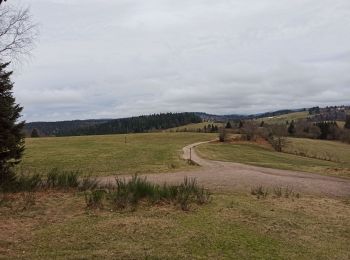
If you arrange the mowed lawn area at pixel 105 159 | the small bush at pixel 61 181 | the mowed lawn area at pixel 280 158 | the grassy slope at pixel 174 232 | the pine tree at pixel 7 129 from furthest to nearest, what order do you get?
1. the mowed lawn area at pixel 280 158
2. the mowed lawn area at pixel 105 159
3. the pine tree at pixel 7 129
4. the small bush at pixel 61 181
5. the grassy slope at pixel 174 232

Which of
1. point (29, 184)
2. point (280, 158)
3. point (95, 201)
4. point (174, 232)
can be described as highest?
point (29, 184)

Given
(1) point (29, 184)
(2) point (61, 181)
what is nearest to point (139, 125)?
(2) point (61, 181)

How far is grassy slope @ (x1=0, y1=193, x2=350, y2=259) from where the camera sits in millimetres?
7809

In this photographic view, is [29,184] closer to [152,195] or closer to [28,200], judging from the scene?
[28,200]

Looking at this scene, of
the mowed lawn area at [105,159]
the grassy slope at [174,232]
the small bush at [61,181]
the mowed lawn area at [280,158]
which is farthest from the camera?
the mowed lawn area at [280,158]

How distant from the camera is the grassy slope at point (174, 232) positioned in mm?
7809

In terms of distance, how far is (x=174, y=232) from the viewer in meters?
9.23

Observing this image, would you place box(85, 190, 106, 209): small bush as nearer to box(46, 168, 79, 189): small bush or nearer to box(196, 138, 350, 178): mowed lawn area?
box(46, 168, 79, 189): small bush

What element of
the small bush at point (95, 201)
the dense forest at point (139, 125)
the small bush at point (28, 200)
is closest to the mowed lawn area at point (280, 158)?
the small bush at point (95, 201)

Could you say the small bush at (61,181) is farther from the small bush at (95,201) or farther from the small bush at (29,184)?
the small bush at (95,201)

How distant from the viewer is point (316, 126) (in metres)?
126

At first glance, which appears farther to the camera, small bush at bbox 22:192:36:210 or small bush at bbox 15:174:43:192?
small bush at bbox 15:174:43:192

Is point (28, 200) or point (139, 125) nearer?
point (28, 200)

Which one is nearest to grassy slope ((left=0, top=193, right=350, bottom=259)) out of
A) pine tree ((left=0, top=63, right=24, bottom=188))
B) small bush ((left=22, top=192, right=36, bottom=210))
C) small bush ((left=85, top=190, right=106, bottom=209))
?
small bush ((left=22, top=192, right=36, bottom=210))
